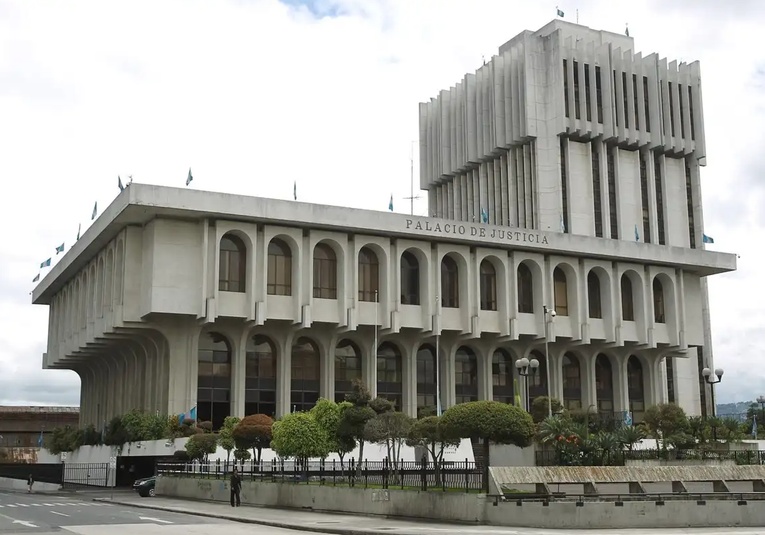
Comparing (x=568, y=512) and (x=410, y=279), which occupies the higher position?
(x=410, y=279)

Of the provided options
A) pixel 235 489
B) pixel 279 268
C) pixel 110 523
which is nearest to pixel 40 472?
pixel 279 268

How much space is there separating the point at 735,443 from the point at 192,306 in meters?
29.4

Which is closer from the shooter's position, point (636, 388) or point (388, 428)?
point (388, 428)

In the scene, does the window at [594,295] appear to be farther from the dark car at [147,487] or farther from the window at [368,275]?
the dark car at [147,487]

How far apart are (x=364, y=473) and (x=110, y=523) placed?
9.07 metres

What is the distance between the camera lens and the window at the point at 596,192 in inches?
3307

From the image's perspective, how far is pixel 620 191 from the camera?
85.1 meters

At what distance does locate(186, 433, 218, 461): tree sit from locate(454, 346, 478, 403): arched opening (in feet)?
75.6

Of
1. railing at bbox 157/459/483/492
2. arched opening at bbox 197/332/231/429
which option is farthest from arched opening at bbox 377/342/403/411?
railing at bbox 157/459/483/492

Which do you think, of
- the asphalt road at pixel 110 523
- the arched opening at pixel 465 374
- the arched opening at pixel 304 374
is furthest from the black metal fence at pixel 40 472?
the asphalt road at pixel 110 523

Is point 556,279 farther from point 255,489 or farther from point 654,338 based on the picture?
point 255,489

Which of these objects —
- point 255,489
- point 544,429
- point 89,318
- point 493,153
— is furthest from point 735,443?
point 493,153

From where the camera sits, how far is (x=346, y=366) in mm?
61188

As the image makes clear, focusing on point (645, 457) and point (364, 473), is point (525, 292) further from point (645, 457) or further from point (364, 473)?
point (364, 473)
